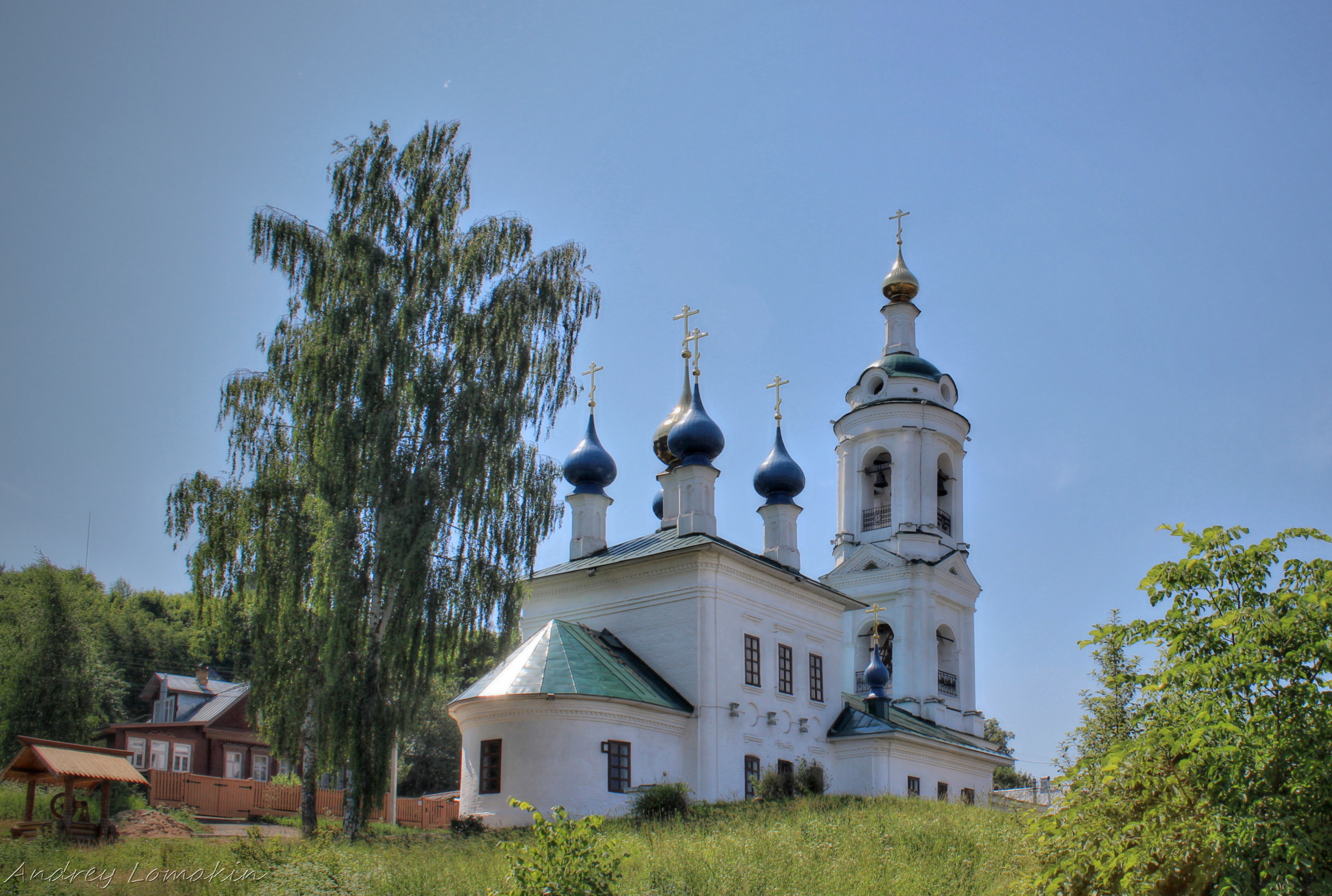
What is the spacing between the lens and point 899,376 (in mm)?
34531

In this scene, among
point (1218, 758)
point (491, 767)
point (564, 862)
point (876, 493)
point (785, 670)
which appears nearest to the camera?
point (1218, 758)

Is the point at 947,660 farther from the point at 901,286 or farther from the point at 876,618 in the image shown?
the point at 901,286

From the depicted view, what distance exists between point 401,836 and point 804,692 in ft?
35.3

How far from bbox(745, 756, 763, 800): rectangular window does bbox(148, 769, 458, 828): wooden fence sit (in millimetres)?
6936

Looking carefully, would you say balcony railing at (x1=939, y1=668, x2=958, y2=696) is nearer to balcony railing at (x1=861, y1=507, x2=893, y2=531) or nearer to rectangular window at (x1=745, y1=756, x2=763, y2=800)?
balcony railing at (x1=861, y1=507, x2=893, y2=531)

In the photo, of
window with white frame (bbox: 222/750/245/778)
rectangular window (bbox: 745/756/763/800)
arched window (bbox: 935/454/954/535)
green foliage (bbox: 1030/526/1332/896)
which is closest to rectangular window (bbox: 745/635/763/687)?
rectangular window (bbox: 745/756/763/800)

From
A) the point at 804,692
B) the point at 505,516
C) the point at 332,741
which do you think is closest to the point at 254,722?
the point at 332,741

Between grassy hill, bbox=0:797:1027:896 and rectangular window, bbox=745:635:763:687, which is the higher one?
rectangular window, bbox=745:635:763:687

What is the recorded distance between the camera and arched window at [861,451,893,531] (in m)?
34.4

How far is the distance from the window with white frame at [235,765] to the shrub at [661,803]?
2324 cm

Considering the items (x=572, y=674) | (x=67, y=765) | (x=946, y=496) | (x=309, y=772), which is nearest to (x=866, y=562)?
(x=946, y=496)

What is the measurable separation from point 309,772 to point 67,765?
3775 mm

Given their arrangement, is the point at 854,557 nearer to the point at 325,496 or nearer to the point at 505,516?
the point at 505,516
